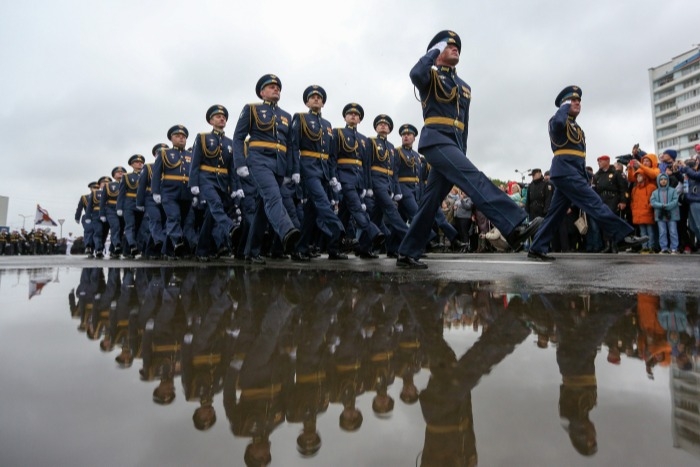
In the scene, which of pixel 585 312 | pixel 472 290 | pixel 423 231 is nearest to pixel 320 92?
pixel 423 231

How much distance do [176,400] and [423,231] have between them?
10.8 ft

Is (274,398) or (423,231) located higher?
(423,231)

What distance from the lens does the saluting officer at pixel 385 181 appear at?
6658 mm

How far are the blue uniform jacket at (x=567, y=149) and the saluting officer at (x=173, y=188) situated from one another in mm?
5442

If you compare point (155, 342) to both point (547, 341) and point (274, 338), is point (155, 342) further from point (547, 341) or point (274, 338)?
point (547, 341)

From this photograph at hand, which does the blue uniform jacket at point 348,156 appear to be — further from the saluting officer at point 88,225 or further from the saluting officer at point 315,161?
the saluting officer at point 88,225

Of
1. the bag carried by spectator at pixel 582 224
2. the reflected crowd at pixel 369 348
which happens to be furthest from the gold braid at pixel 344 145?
the bag carried by spectator at pixel 582 224

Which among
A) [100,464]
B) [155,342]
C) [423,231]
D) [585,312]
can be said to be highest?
[423,231]

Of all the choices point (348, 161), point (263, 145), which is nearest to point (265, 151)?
point (263, 145)

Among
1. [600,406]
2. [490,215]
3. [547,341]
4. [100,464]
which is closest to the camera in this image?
[100,464]

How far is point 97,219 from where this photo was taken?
11.8 metres

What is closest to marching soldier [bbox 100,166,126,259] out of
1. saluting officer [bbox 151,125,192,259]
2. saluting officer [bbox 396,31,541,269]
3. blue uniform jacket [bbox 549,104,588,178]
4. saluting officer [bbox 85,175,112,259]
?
saluting officer [bbox 85,175,112,259]

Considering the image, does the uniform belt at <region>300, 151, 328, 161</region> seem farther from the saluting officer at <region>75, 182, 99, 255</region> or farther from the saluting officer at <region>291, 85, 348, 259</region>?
the saluting officer at <region>75, 182, 99, 255</region>

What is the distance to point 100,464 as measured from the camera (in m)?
0.68
